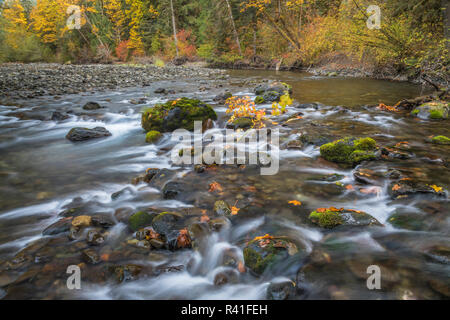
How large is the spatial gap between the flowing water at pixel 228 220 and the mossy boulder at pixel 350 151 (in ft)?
0.52

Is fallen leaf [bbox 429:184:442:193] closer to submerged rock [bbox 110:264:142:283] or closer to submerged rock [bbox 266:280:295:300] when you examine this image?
submerged rock [bbox 266:280:295:300]

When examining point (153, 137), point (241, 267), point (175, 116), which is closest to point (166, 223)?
point (241, 267)

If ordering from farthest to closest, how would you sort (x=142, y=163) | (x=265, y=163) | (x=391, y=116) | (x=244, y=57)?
1. (x=244, y=57)
2. (x=391, y=116)
3. (x=142, y=163)
4. (x=265, y=163)

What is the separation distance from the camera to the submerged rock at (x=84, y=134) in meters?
6.34

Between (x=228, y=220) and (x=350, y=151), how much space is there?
268 cm

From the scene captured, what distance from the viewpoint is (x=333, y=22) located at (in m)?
19.3

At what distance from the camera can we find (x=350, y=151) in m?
4.39

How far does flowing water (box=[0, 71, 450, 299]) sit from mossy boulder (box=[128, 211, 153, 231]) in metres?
0.19

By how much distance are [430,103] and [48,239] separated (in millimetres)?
9122

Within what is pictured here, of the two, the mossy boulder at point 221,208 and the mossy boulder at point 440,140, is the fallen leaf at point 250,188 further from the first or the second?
the mossy boulder at point 440,140

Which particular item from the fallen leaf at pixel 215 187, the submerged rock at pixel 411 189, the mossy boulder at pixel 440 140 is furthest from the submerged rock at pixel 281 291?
the mossy boulder at pixel 440 140

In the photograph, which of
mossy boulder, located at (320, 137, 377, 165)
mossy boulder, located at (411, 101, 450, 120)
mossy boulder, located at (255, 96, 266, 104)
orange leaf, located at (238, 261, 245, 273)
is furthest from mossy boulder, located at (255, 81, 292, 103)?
orange leaf, located at (238, 261, 245, 273)

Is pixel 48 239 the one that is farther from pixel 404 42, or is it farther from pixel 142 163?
pixel 404 42

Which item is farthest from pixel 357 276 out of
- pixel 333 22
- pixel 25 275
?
pixel 333 22
